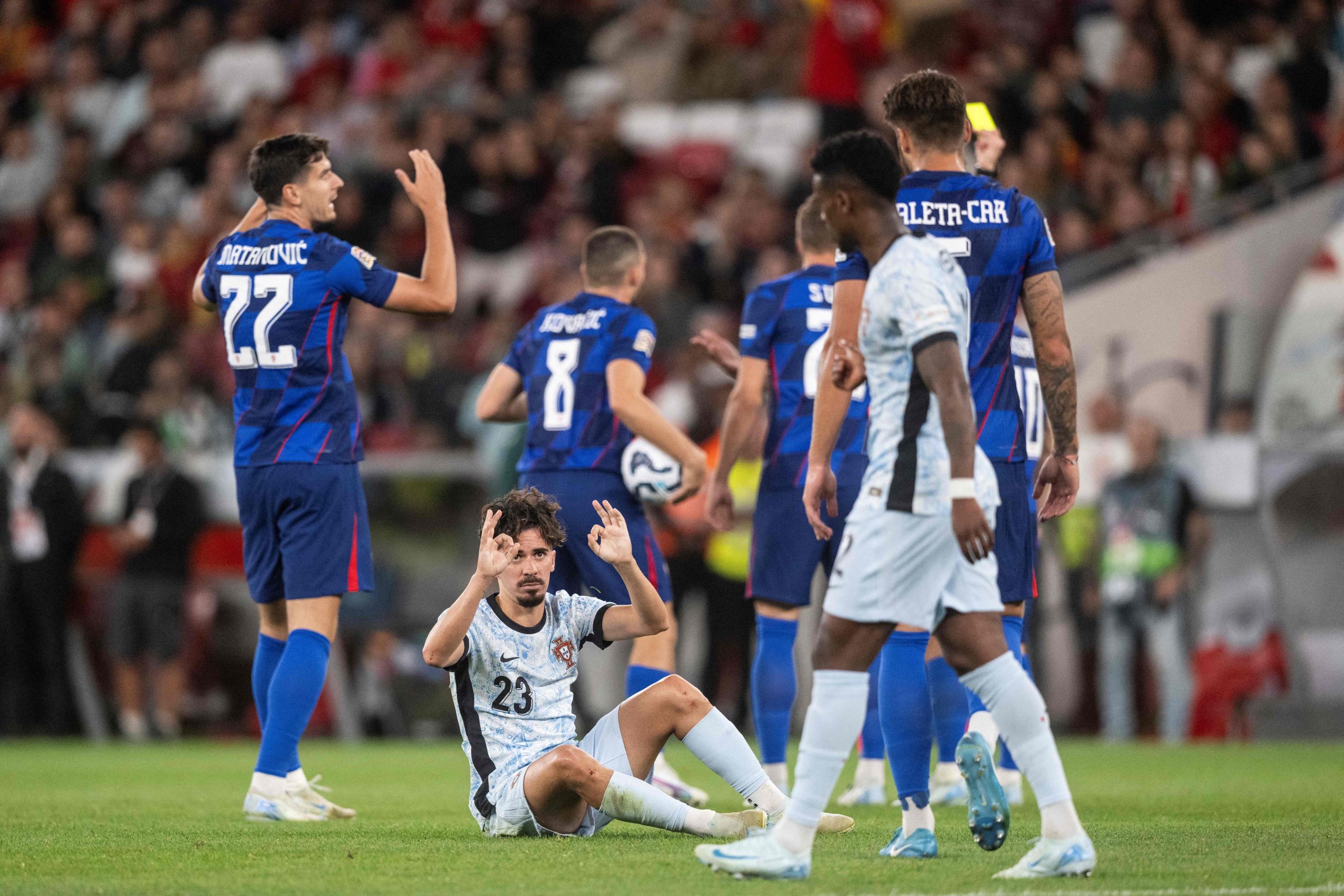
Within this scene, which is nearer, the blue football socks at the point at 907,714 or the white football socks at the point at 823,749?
the white football socks at the point at 823,749

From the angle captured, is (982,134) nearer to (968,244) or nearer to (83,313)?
(968,244)

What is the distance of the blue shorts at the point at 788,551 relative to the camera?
747 cm

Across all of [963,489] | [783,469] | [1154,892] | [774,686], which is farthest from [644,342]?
[1154,892]

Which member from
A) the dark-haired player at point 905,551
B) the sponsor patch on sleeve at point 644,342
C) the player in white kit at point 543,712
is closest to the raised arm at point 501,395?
the sponsor patch on sleeve at point 644,342

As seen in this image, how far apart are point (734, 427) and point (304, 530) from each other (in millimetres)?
1915

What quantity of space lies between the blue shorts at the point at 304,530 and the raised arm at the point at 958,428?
2983mm

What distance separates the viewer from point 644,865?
5.13 metres

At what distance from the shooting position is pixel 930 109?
5617 mm

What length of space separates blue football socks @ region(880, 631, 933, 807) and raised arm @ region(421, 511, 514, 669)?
4.21 feet

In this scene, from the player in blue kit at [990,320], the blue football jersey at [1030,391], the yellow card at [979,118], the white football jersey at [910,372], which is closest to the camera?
the white football jersey at [910,372]

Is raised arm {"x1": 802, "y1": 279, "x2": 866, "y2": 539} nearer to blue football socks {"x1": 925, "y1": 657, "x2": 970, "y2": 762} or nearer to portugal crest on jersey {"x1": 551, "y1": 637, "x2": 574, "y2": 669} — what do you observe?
portugal crest on jersey {"x1": 551, "y1": 637, "x2": 574, "y2": 669}

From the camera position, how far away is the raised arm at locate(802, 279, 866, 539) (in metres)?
5.22

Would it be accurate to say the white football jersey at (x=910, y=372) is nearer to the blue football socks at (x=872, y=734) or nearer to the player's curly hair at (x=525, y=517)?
the player's curly hair at (x=525, y=517)

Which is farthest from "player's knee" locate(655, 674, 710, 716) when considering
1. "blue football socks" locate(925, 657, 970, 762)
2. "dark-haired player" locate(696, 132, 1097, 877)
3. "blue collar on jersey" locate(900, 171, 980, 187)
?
"blue collar on jersey" locate(900, 171, 980, 187)
